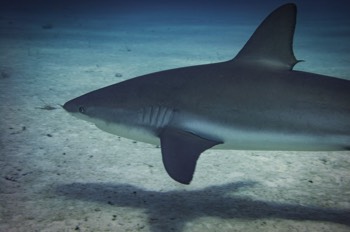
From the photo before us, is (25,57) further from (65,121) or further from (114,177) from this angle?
(114,177)

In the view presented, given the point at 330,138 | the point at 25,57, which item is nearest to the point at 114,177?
the point at 330,138

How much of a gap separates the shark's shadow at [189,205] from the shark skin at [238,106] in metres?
0.72

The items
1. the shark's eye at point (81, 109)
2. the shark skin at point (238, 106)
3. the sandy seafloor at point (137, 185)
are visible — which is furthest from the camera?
the shark's eye at point (81, 109)

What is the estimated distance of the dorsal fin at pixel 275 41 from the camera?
11.2 feet

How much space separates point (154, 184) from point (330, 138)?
2.01m

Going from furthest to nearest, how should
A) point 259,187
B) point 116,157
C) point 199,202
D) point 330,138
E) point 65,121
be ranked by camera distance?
point 65,121
point 116,157
point 259,187
point 199,202
point 330,138

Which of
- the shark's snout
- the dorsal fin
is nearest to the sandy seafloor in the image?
the shark's snout

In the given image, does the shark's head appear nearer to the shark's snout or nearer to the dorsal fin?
the shark's snout

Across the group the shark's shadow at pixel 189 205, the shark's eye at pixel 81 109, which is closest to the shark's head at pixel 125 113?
the shark's eye at pixel 81 109

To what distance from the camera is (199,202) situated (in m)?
3.59

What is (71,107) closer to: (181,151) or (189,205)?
(181,151)

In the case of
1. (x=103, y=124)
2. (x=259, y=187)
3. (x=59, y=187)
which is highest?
(x=103, y=124)

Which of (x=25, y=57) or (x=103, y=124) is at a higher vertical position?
(x=103, y=124)

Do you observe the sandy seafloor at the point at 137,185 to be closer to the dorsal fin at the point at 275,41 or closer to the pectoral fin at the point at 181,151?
the pectoral fin at the point at 181,151
